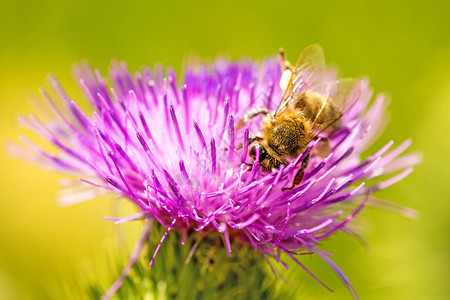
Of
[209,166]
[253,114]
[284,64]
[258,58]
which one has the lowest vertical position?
[258,58]

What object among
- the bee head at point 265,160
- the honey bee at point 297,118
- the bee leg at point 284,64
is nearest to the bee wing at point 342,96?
the honey bee at point 297,118

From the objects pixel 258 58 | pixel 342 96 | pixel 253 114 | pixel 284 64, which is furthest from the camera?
pixel 258 58

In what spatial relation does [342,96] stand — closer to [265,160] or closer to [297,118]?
[297,118]

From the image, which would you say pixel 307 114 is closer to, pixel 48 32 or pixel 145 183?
pixel 145 183

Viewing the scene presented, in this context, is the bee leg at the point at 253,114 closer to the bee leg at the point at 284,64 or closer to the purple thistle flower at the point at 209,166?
the purple thistle flower at the point at 209,166

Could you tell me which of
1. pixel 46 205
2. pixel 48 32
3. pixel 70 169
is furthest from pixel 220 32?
pixel 70 169

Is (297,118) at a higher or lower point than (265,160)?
higher

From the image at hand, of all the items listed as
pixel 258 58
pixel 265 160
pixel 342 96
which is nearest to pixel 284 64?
pixel 342 96

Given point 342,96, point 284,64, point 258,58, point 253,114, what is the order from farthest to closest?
point 258,58
point 284,64
point 342,96
point 253,114
